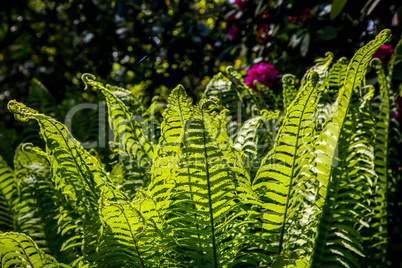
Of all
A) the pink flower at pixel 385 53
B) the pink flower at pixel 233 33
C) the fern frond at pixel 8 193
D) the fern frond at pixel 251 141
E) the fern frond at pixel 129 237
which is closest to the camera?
the fern frond at pixel 129 237

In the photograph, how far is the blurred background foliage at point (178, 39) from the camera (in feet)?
5.62

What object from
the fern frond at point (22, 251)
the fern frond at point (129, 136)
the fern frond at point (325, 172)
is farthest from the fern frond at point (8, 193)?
the fern frond at point (325, 172)

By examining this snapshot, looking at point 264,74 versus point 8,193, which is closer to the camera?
point 8,193

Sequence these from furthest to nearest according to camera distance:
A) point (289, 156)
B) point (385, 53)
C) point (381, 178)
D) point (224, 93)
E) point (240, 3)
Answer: point (240, 3) < point (385, 53) < point (224, 93) < point (381, 178) < point (289, 156)

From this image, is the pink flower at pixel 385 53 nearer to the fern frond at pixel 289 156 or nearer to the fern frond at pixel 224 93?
the fern frond at pixel 224 93

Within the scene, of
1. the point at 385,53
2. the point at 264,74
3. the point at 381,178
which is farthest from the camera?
the point at 264,74

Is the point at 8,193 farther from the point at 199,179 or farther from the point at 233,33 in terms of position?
the point at 233,33

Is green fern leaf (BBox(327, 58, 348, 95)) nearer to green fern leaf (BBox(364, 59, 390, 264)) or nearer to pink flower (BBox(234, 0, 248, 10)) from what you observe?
green fern leaf (BBox(364, 59, 390, 264))

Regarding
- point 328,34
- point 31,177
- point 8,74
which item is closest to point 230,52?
point 328,34

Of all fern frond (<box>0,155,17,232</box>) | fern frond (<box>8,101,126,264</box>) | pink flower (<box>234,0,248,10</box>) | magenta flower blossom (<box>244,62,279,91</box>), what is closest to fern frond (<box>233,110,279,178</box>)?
fern frond (<box>8,101,126,264</box>)

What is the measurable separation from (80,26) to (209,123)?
2.10m

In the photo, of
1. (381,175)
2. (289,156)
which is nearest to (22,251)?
(289,156)

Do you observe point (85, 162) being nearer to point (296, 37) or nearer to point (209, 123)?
point (209, 123)

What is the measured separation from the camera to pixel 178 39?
2326mm
